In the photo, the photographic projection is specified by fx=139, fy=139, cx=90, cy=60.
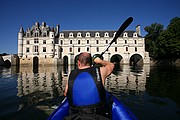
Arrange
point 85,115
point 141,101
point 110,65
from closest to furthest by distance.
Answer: point 85,115 < point 110,65 < point 141,101

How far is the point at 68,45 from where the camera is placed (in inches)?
1802

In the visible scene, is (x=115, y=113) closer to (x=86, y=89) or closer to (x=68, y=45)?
(x=86, y=89)

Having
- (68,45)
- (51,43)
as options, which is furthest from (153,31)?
(51,43)

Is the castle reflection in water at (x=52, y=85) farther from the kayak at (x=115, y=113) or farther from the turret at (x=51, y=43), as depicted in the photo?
the turret at (x=51, y=43)

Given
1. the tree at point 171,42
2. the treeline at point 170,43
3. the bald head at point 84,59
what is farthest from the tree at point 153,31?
the bald head at point 84,59

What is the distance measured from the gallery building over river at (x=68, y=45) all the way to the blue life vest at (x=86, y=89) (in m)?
42.2

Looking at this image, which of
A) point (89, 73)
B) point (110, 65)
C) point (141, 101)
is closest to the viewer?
point (89, 73)

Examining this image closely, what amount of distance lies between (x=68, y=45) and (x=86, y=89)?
44.2m

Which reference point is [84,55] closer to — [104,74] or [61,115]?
[104,74]

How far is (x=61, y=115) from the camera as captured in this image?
2.92 meters

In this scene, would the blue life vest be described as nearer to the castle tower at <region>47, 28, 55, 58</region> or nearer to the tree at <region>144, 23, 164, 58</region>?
the castle tower at <region>47, 28, 55, 58</region>

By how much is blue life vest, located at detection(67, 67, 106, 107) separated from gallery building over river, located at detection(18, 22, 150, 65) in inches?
1663

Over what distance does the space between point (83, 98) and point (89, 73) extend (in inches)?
17.8

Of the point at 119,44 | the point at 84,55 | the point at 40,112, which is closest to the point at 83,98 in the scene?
the point at 84,55
